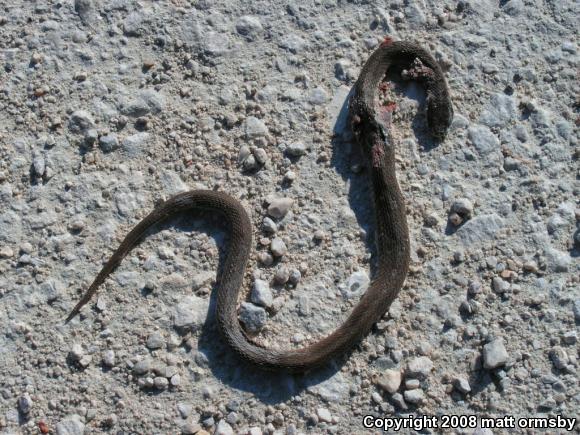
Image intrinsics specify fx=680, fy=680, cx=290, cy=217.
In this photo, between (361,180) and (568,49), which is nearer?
(361,180)

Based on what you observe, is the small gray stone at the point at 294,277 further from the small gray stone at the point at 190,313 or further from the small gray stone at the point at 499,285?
the small gray stone at the point at 499,285

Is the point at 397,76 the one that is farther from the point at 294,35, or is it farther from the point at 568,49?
the point at 568,49

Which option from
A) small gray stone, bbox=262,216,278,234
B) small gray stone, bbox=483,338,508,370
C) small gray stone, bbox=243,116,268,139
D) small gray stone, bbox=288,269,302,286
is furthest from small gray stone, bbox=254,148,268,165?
small gray stone, bbox=483,338,508,370

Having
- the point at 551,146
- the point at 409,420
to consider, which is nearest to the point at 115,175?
the point at 409,420

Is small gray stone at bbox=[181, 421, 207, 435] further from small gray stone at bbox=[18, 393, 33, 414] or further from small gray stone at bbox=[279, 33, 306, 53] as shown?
small gray stone at bbox=[279, 33, 306, 53]

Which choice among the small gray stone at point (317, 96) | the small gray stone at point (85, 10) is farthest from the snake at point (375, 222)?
the small gray stone at point (85, 10)

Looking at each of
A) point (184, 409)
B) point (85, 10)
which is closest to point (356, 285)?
point (184, 409)
